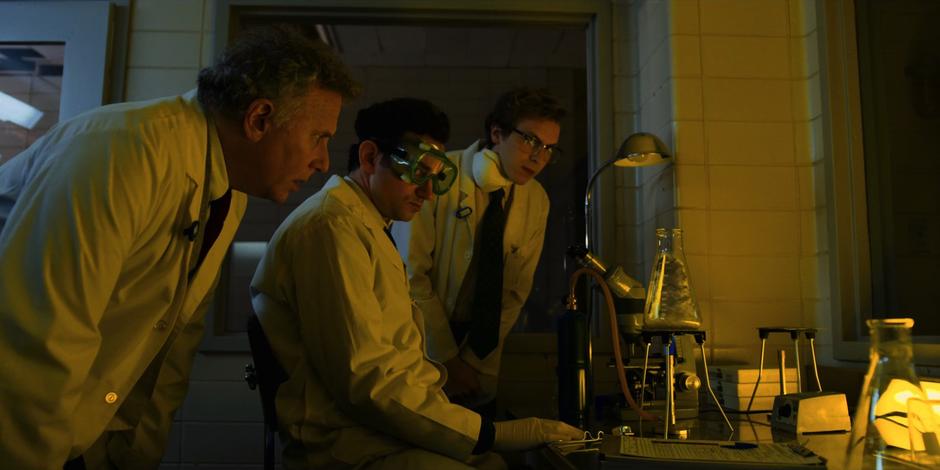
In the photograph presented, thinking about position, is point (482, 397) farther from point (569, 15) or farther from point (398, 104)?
point (569, 15)

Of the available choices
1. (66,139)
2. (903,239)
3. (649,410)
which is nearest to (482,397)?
(649,410)

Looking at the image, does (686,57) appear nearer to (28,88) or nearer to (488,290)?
(488,290)

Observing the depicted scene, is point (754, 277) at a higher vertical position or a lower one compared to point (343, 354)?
higher

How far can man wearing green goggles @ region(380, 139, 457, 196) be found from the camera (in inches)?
66.4

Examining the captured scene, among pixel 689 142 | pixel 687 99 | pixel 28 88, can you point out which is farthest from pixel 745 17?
pixel 28 88

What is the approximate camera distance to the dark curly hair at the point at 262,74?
1.40 metres

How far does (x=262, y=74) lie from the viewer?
4.58ft

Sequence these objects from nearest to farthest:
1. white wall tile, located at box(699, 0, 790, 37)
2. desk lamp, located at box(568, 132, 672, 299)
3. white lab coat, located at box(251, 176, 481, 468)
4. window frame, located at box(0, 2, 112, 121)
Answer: white lab coat, located at box(251, 176, 481, 468) → desk lamp, located at box(568, 132, 672, 299) → white wall tile, located at box(699, 0, 790, 37) → window frame, located at box(0, 2, 112, 121)

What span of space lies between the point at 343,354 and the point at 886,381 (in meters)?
0.95

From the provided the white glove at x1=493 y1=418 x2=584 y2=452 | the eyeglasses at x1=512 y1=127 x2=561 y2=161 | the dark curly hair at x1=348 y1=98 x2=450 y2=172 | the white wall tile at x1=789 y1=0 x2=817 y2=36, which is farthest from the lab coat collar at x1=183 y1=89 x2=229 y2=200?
the white wall tile at x1=789 y1=0 x2=817 y2=36

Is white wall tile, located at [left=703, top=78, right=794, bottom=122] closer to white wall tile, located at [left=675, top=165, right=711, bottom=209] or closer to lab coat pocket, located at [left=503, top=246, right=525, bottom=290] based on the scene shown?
white wall tile, located at [left=675, top=165, right=711, bottom=209]

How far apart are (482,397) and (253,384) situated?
0.95 meters

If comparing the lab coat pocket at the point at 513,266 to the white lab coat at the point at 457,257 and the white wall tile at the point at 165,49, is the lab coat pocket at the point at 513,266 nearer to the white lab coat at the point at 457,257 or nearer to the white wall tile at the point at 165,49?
the white lab coat at the point at 457,257

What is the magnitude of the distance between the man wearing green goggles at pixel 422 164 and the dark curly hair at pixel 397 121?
5cm
